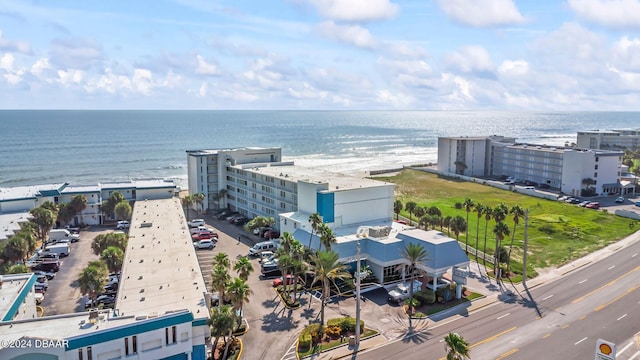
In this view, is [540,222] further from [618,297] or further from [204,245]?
[204,245]

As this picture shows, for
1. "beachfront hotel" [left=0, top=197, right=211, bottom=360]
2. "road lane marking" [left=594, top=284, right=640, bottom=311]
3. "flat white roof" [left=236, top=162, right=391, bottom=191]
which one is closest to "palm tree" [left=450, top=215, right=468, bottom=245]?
"flat white roof" [left=236, top=162, right=391, bottom=191]

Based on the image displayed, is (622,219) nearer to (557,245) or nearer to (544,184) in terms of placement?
(557,245)

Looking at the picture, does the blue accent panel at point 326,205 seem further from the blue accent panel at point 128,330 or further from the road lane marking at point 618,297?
the road lane marking at point 618,297

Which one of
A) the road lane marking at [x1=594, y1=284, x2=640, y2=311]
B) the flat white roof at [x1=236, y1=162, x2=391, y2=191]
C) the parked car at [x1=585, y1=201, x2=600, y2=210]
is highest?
the flat white roof at [x1=236, y1=162, x2=391, y2=191]

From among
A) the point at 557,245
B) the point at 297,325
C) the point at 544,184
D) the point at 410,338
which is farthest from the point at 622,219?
the point at 297,325

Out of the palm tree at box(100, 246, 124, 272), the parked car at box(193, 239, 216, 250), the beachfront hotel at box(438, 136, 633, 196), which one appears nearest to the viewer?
the palm tree at box(100, 246, 124, 272)

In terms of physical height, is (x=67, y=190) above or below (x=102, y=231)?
above

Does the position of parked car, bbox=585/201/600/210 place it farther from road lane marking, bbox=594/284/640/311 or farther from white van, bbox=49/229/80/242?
white van, bbox=49/229/80/242
